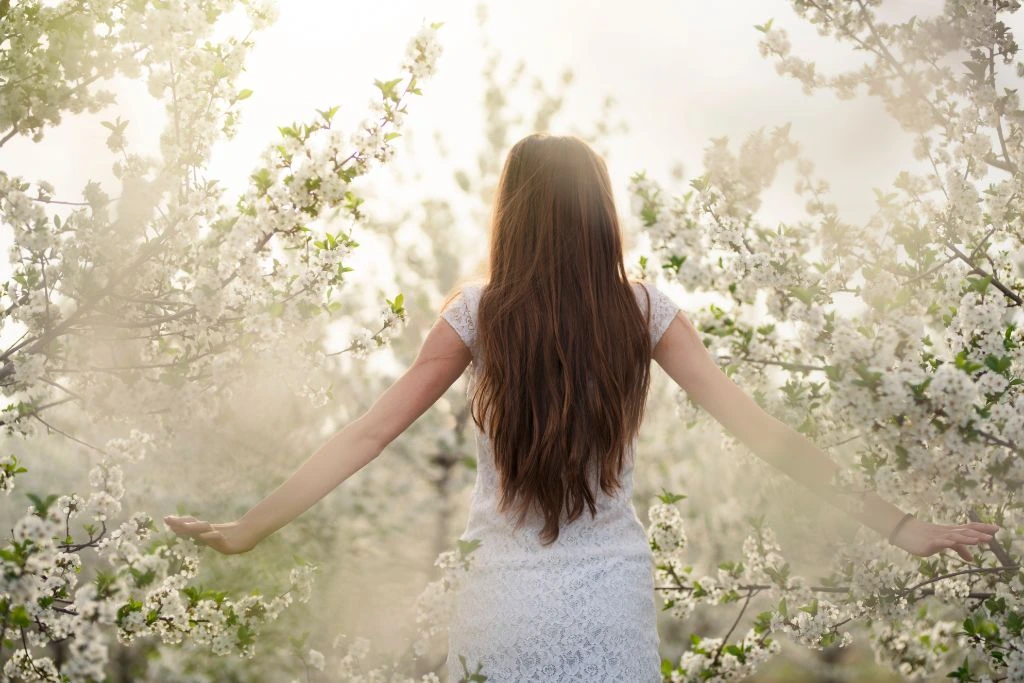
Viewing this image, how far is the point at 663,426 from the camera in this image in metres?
8.43

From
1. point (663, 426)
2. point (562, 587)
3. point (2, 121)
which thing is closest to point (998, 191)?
point (562, 587)

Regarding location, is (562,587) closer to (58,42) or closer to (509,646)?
(509,646)

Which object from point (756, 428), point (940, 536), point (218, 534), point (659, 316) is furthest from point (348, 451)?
point (940, 536)

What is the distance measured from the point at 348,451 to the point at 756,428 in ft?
3.01

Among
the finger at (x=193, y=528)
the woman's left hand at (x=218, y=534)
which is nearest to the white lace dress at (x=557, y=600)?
the woman's left hand at (x=218, y=534)

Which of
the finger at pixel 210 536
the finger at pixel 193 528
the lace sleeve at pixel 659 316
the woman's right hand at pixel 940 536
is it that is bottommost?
the woman's right hand at pixel 940 536

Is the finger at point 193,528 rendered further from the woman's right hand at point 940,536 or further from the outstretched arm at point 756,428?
the woman's right hand at point 940,536

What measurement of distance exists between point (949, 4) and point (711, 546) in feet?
20.1

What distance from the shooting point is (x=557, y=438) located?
1843 millimetres

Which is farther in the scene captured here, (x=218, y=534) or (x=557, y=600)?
(x=218, y=534)

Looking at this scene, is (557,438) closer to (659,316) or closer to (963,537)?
(659,316)

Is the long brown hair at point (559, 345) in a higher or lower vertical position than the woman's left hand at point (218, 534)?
higher

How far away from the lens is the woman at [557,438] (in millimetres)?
1775

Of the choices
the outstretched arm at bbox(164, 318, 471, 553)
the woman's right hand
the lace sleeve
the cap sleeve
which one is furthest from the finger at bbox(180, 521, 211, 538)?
the woman's right hand
